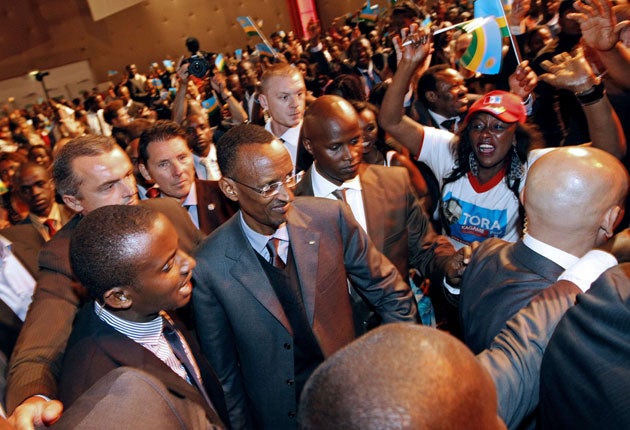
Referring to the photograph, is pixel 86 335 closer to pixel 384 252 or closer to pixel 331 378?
pixel 331 378

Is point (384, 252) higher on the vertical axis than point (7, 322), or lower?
lower

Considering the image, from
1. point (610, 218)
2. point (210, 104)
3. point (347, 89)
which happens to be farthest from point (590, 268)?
point (210, 104)

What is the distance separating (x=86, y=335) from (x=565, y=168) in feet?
5.34

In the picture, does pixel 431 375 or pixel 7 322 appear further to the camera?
pixel 7 322

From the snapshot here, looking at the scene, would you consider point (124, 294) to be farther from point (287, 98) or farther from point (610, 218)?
point (287, 98)

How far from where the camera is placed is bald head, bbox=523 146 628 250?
1.34m

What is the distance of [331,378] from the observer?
73cm

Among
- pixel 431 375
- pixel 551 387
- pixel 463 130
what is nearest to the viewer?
pixel 431 375

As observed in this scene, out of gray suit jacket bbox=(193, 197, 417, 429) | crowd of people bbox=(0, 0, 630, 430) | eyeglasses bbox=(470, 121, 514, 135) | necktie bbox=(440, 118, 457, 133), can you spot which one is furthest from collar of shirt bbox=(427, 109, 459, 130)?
gray suit jacket bbox=(193, 197, 417, 429)

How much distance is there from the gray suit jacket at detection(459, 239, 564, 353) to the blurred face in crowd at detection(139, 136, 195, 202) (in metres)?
1.86

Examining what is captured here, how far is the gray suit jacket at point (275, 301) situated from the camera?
1822 mm

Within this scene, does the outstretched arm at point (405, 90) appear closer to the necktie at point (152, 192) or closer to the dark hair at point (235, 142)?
the dark hair at point (235, 142)

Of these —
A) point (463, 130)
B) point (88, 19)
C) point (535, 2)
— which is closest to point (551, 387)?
point (463, 130)

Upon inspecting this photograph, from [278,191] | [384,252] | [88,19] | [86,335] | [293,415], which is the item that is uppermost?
[88,19]
